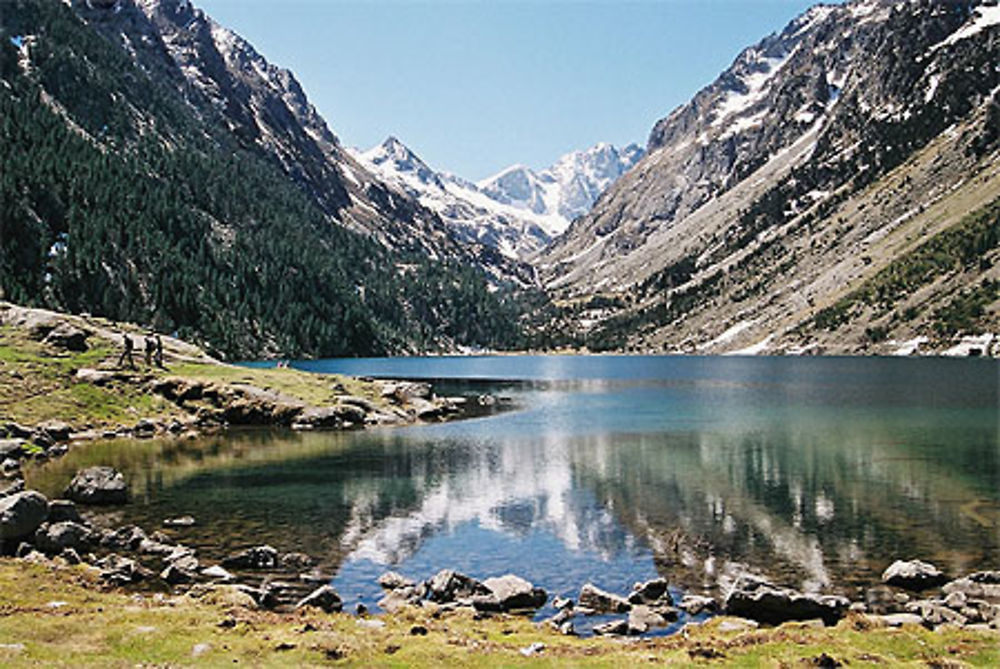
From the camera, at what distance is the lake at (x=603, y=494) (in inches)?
1505

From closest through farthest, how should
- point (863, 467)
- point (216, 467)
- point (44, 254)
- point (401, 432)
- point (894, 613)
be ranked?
point (894, 613) < point (863, 467) < point (216, 467) < point (401, 432) < point (44, 254)

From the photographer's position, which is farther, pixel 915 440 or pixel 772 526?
pixel 915 440

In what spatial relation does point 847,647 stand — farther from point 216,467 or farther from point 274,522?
point 216,467

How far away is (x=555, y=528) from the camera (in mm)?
45719

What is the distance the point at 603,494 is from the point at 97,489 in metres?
33.5

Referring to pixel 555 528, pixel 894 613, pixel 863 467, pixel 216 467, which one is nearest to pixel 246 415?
pixel 216 467

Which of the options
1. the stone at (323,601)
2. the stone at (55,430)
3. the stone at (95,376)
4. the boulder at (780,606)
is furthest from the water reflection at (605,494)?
the stone at (95,376)

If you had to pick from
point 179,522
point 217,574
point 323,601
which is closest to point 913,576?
point 323,601

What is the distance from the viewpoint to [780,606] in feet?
95.0

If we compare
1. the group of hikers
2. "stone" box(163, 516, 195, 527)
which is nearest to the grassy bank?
"stone" box(163, 516, 195, 527)

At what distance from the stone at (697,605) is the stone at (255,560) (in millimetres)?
18708

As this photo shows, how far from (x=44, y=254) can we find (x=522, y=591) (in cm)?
20034

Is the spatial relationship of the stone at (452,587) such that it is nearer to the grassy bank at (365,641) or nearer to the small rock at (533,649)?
the grassy bank at (365,641)

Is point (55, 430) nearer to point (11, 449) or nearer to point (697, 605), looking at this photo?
point (11, 449)
